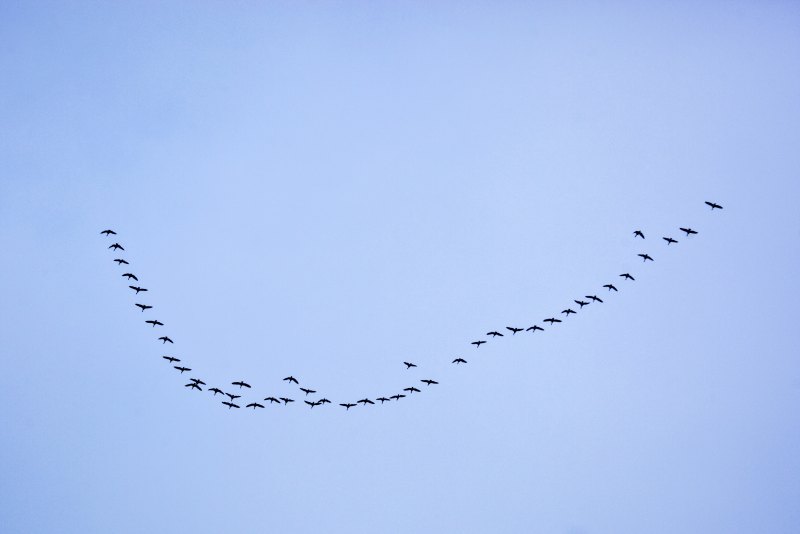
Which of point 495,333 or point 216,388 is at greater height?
point 495,333

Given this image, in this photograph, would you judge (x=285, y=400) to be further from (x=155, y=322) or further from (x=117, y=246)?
(x=117, y=246)

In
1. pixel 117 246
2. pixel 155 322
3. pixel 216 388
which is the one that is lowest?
pixel 216 388

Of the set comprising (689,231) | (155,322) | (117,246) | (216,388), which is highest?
(689,231)

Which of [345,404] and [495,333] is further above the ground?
[495,333]

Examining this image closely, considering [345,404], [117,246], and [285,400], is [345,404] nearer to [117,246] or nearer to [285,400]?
[285,400]

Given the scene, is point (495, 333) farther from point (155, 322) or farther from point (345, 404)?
point (155, 322)

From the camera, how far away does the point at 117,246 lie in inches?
3295

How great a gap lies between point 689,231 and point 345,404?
40358mm

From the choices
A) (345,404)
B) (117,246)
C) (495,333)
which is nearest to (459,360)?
(495,333)

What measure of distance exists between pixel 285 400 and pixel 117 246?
76.5 ft

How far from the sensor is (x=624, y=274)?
86.5m

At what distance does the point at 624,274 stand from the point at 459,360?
19762 millimetres

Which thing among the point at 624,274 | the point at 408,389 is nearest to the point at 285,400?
the point at 408,389

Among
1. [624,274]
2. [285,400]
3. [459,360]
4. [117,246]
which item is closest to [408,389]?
[459,360]
